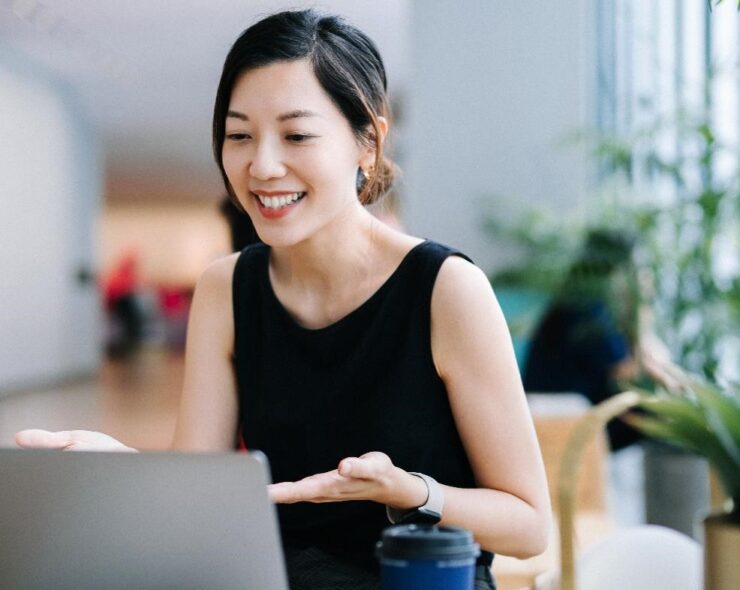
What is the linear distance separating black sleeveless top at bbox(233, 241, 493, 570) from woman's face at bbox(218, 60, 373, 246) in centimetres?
14

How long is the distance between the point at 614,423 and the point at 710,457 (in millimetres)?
3271

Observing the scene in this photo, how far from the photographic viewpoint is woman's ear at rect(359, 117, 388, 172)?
1266mm

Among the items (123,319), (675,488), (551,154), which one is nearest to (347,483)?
(675,488)

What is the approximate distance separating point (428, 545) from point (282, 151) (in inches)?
22.1

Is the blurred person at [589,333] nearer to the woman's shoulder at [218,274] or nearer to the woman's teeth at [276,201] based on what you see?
the woman's shoulder at [218,274]

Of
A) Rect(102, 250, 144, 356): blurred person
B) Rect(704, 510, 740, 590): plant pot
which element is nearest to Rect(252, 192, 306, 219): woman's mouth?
Rect(704, 510, 740, 590): plant pot

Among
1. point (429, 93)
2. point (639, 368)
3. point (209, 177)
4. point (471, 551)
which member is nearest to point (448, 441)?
point (471, 551)

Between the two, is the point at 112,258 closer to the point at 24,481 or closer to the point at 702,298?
the point at 702,298

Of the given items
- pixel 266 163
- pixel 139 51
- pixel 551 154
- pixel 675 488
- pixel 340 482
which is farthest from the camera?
pixel 139 51

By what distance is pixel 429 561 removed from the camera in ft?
2.28

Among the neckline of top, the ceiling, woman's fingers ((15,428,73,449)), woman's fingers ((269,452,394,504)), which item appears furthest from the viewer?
the ceiling

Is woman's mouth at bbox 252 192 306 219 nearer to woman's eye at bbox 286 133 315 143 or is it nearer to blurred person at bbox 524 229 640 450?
woman's eye at bbox 286 133 315 143

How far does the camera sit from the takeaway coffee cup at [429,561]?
0.69m

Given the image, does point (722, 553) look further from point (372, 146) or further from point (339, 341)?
point (372, 146)
